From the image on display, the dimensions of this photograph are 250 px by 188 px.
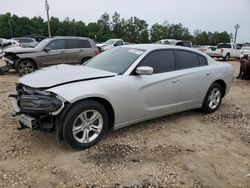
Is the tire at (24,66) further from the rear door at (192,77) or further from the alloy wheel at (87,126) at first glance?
the alloy wheel at (87,126)

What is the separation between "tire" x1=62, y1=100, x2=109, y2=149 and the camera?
13.2ft

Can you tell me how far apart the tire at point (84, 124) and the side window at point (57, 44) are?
8.07m

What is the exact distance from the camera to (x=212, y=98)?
6.45 m

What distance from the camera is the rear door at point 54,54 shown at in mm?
11445

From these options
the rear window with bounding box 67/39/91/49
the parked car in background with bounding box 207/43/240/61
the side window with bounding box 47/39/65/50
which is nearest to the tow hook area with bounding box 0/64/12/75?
the side window with bounding box 47/39/65/50

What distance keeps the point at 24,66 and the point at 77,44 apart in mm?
2402

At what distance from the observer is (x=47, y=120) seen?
4.11 m

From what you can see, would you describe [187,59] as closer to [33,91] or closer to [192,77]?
[192,77]

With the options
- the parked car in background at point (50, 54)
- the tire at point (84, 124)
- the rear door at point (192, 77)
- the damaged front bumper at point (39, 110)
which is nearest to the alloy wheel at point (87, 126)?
the tire at point (84, 124)

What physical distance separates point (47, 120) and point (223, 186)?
2.49m

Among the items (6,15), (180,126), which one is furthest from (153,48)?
(6,15)

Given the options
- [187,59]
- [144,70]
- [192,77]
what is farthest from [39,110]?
[187,59]

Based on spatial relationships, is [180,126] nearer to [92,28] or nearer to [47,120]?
[47,120]

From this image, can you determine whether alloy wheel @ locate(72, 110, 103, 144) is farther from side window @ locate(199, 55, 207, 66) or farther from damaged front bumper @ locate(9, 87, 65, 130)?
side window @ locate(199, 55, 207, 66)
